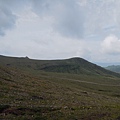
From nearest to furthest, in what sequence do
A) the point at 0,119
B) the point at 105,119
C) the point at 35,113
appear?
the point at 0,119 → the point at 105,119 → the point at 35,113

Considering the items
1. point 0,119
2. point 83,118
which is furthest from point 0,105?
point 83,118

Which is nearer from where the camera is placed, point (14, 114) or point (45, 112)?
point (14, 114)

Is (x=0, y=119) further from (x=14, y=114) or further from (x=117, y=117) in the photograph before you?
Result: (x=117, y=117)

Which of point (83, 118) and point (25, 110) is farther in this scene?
point (25, 110)

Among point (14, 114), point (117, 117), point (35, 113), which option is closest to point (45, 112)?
point (35, 113)

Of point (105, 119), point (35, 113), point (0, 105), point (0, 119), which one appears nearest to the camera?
point (0, 119)

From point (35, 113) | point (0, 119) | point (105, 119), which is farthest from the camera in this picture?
point (35, 113)

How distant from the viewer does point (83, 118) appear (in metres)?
23.7

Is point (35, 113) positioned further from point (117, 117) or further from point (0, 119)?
point (117, 117)

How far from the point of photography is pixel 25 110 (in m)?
26.2

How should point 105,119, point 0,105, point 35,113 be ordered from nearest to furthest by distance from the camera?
point 105,119 → point 35,113 → point 0,105

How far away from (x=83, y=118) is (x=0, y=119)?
30.4ft

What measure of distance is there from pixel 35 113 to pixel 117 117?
9.99 m

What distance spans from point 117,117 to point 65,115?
6255 mm
